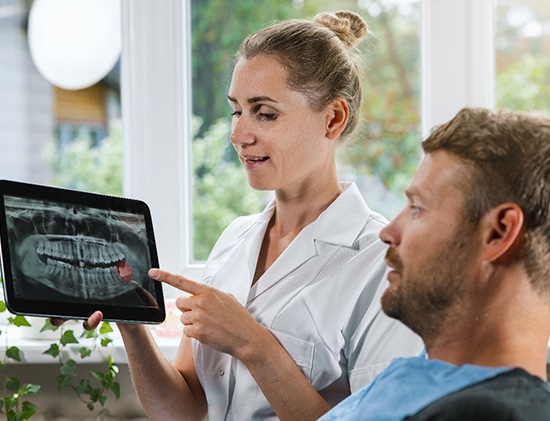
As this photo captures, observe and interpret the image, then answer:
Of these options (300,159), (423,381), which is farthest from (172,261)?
(423,381)

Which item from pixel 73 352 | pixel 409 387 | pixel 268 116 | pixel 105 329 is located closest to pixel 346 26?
pixel 268 116

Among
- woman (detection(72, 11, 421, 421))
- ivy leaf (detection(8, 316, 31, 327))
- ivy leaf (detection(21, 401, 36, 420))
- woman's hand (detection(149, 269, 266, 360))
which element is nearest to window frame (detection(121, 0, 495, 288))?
ivy leaf (detection(8, 316, 31, 327))

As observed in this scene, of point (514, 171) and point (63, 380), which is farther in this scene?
point (63, 380)

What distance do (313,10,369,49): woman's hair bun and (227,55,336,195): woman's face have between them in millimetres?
181

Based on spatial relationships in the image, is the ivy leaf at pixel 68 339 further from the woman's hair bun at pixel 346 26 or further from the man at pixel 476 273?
the man at pixel 476 273

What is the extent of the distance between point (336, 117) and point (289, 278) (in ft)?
1.12

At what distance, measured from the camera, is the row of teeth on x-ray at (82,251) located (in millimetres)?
Answer: 1627

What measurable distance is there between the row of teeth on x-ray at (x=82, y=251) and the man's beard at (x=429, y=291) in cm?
63

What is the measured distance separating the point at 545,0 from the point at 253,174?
4.05 feet

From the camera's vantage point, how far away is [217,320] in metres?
1.63

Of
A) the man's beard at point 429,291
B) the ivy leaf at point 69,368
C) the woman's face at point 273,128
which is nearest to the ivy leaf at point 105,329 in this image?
the ivy leaf at point 69,368

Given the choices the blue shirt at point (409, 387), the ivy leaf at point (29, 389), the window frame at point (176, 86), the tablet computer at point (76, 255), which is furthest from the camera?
the window frame at point (176, 86)

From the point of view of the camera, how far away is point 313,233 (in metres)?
1.78

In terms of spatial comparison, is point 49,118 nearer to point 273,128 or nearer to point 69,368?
point 69,368
